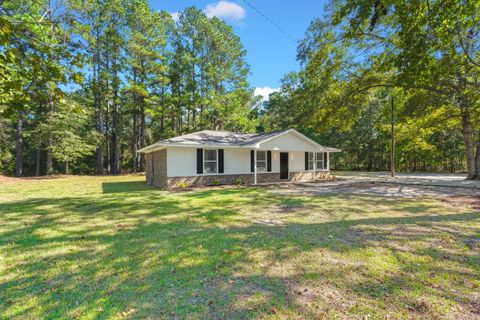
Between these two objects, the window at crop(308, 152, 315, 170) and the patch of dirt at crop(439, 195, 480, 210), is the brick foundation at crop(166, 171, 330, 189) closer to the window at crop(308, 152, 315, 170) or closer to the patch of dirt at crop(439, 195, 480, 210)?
the window at crop(308, 152, 315, 170)

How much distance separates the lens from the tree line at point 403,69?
5.60m

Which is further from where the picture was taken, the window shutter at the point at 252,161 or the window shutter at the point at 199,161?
the window shutter at the point at 252,161

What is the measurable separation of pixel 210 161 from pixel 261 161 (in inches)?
142

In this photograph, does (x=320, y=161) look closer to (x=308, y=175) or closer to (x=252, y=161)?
(x=308, y=175)

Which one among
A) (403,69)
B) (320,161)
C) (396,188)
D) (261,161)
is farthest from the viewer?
(320,161)

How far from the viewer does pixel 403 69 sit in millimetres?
6242

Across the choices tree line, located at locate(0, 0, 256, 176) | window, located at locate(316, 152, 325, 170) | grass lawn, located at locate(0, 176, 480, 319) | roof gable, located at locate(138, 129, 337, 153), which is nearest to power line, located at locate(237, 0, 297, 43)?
roof gable, located at locate(138, 129, 337, 153)

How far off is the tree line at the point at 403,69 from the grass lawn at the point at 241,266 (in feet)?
14.1

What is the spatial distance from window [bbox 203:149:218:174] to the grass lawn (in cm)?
689

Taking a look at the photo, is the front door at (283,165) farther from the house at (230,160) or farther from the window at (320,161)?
the window at (320,161)

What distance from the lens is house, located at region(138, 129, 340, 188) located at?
40.7 ft

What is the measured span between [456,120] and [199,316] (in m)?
22.3

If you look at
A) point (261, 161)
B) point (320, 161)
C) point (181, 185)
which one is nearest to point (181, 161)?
point (181, 185)

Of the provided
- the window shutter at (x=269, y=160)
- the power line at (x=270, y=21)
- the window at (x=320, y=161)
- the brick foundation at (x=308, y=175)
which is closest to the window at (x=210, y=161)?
the window shutter at (x=269, y=160)
